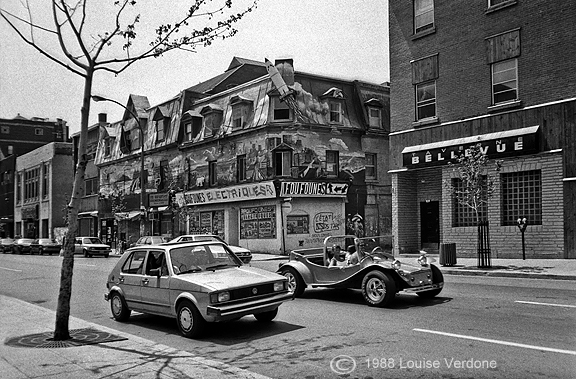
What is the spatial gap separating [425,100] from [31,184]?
6093 centimetres

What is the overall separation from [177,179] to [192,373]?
37.3m

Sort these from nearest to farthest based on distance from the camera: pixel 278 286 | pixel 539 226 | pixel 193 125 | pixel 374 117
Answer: pixel 278 286
pixel 539 226
pixel 374 117
pixel 193 125

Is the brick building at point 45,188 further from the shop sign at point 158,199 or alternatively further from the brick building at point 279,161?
the brick building at point 279,161

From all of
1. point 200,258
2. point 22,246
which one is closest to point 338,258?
point 200,258

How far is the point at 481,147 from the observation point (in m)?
20.9

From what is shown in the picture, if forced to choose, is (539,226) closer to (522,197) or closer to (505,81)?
(522,197)

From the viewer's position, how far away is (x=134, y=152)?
48.9 meters

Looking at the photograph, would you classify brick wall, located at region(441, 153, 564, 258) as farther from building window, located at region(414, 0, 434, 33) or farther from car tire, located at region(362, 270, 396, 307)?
car tire, located at region(362, 270, 396, 307)

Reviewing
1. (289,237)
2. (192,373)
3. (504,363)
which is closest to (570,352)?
(504,363)

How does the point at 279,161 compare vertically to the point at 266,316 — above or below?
above

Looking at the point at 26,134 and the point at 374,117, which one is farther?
the point at 26,134

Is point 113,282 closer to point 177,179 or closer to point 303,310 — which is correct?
point 303,310

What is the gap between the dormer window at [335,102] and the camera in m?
36.0

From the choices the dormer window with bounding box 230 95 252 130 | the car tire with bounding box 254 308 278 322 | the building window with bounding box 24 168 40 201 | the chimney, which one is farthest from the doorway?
the building window with bounding box 24 168 40 201
